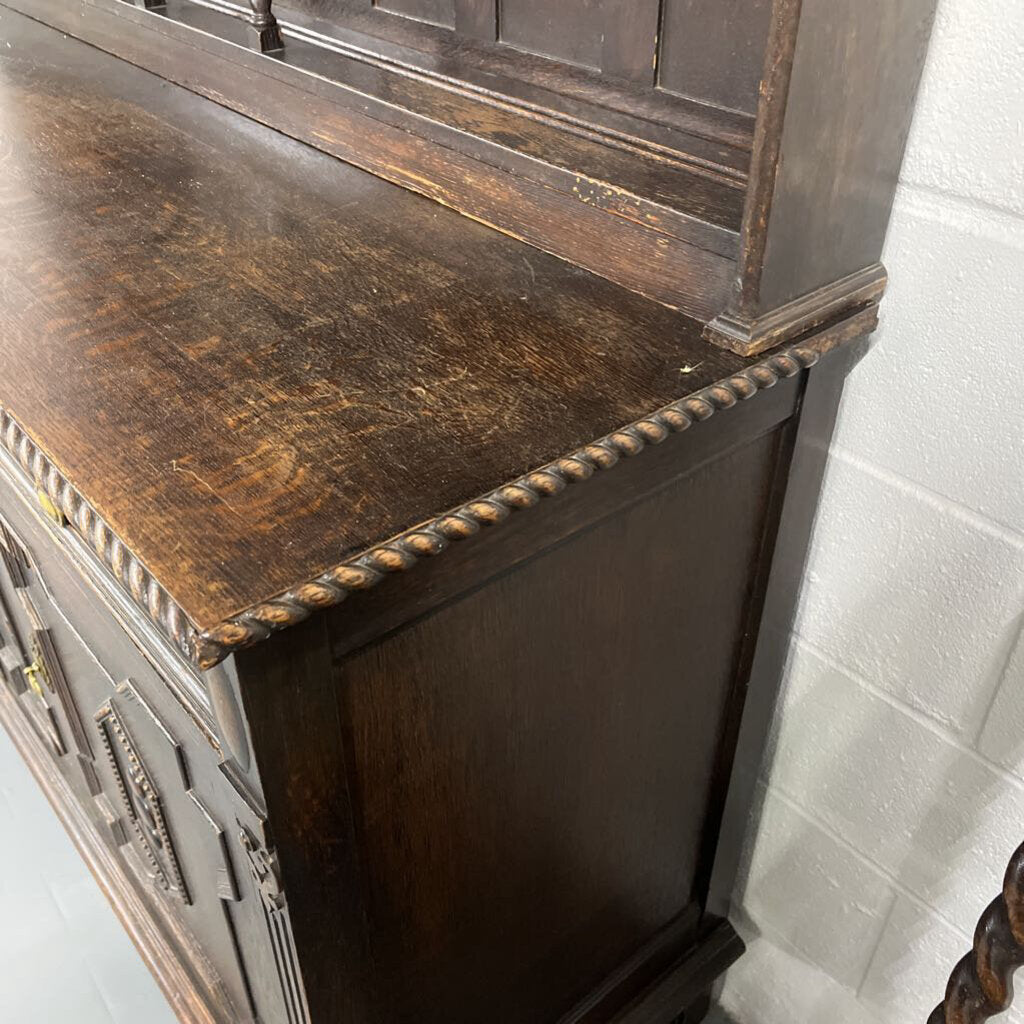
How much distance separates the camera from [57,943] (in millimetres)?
1369

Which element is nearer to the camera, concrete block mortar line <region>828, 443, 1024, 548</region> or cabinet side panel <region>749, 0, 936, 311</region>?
cabinet side panel <region>749, 0, 936, 311</region>

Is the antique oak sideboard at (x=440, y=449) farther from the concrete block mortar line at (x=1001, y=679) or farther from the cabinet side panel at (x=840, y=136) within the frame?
the concrete block mortar line at (x=1001, y=679)

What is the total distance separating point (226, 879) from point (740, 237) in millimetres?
620

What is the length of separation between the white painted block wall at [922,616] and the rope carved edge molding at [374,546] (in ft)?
0.50

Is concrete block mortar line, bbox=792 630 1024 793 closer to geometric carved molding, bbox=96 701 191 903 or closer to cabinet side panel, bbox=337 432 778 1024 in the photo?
cabinet side panel, bbox=337 432 778 1024

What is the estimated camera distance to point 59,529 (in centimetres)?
77

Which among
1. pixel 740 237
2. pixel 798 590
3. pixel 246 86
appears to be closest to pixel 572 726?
pixel 798 590

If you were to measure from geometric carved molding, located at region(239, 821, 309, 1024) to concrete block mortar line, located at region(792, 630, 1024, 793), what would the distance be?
0.55m

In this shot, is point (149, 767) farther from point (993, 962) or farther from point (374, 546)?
point (993, 962)

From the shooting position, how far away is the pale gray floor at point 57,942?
129 cm

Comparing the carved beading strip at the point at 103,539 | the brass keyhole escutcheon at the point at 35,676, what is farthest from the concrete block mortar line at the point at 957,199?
the brass keyhole escutcheon at the point at 35,676

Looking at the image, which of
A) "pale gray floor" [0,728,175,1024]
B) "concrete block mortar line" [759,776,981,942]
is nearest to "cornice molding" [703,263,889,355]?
"concrete block mortar line" [759,776,981,942]

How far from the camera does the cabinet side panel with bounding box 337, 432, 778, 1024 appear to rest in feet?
2.19

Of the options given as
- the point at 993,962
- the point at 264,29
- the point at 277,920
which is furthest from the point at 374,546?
the point at 264,29
